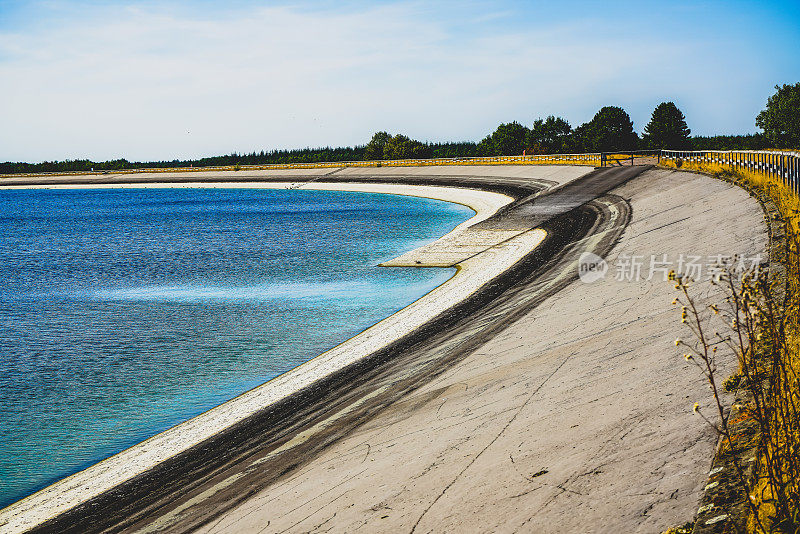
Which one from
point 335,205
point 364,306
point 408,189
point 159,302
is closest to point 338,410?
point 364,306

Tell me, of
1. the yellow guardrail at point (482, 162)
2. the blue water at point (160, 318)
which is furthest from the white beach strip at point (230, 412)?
the yellow guardrail at point (482, 162)

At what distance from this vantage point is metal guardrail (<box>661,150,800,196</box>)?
25078 millimetres

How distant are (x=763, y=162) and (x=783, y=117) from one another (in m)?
105

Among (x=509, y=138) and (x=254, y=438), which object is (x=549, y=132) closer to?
(x=509, y=138)

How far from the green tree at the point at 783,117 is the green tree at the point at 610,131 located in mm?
22533

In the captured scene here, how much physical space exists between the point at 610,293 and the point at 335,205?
74322 millimetres

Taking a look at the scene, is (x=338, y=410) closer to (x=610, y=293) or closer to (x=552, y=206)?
(x=610, y=293)

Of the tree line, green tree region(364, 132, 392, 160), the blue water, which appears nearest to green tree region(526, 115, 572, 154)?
the tree line

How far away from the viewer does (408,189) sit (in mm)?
99250

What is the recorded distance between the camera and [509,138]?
16638 cm

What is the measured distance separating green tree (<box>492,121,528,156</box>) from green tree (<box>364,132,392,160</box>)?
2588 cm

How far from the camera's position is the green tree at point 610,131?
130 m
